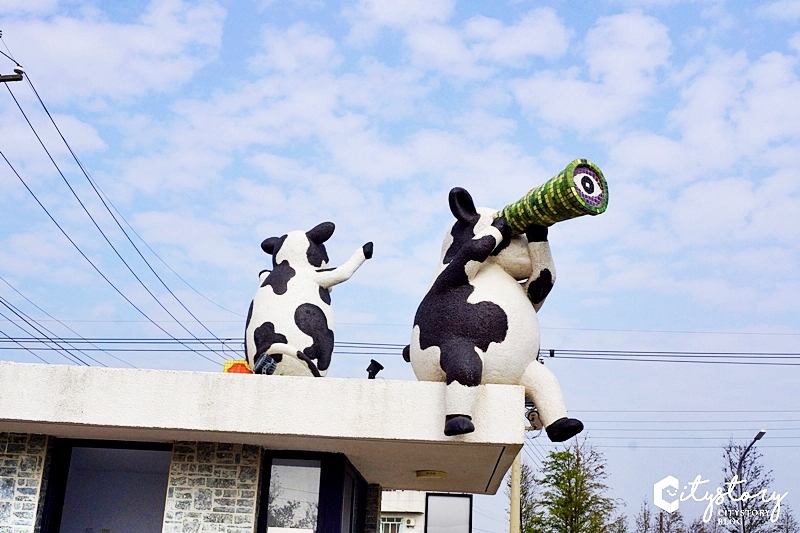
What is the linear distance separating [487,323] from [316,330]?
108 inches

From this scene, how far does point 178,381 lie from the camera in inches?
306

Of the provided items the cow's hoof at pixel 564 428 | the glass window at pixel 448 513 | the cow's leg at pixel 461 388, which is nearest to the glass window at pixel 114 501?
the glass window at pixel 448 513

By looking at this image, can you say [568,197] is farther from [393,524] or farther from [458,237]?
[393,524]

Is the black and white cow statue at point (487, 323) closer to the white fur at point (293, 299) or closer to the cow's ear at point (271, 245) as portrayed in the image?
the white fur at point (293, 299)

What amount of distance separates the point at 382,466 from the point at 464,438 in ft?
8.01

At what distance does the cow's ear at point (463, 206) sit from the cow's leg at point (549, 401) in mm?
1517

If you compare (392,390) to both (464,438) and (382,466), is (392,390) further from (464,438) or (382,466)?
(382,466)

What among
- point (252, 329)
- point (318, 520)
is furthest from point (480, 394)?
point (252, 329)

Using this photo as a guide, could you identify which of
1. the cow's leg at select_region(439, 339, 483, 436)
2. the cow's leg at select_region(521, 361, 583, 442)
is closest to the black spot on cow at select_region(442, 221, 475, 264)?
the cow's leg at select_region(439, 339, 483, 436)

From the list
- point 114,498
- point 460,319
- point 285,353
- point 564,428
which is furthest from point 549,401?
point 114,498

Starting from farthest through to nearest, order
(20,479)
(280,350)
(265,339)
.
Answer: (265,339) < (280,350) < (20,479)

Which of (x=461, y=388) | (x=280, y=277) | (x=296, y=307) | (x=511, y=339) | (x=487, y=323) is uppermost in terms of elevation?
(x=280, y=277)

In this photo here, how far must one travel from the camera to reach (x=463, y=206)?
8.39 metres

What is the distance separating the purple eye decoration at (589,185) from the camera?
7.50 meters
